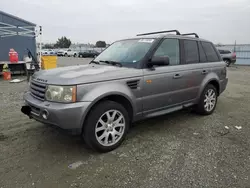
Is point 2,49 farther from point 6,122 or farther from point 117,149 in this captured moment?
point 117,149

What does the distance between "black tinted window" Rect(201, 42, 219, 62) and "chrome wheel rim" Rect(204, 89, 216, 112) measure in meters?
0.74

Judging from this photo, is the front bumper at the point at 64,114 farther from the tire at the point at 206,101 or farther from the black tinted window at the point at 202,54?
the black tinted window at the point at 202,54

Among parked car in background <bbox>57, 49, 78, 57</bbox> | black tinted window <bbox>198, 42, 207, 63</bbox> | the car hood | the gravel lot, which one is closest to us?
the gravel lot

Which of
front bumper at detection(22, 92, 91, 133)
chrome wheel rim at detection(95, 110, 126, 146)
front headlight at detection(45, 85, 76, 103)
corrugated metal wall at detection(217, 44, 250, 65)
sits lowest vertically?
chrome wheel rim at detection(95, 110, 126, 146)

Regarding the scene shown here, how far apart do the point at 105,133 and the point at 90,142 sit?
27 cm

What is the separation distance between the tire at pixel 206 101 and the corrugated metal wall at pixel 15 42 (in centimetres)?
1116

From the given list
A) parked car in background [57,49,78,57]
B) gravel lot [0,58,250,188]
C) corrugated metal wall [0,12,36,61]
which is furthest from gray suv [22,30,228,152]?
parked car in background [57,49,78,57]

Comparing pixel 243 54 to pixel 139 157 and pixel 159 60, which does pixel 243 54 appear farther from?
pixel 139 157

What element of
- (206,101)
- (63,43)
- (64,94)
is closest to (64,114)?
(64,94)

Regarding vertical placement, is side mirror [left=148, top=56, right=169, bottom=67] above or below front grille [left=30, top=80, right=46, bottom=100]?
above

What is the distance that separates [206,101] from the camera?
4.84 meters

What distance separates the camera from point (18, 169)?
9.05 ft

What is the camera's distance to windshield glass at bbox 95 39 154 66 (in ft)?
12.1

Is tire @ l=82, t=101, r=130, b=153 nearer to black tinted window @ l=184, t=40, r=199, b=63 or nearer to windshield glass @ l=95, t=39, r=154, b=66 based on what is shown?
windshield glass @ l=95, t=39, r=154, b=66
